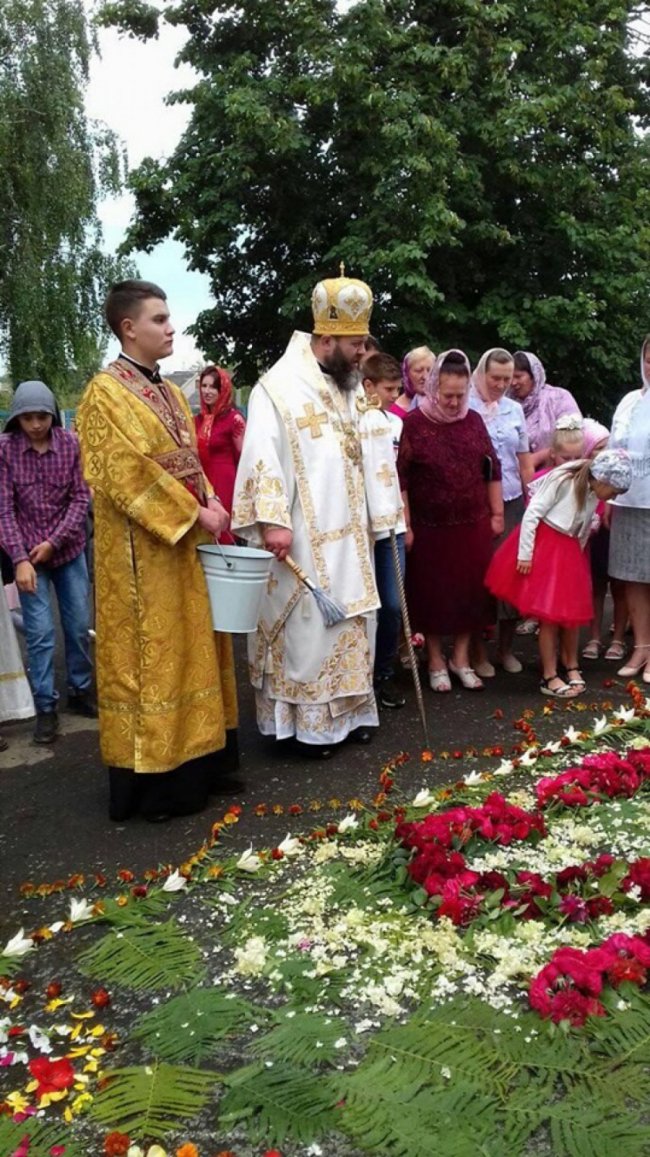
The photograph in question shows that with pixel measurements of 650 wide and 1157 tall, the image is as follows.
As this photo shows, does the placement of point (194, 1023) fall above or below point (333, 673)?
below

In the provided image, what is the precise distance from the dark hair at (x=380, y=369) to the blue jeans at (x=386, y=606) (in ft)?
3.05

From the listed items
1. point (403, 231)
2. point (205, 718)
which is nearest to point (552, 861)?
point (205, 718)

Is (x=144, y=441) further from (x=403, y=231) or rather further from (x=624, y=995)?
(x=403, y=231)

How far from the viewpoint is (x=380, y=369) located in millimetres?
6266

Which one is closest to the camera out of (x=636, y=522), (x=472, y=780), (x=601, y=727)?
(x=472, y=780)

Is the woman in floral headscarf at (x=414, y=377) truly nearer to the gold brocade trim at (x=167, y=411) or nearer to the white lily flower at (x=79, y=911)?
the gold brocade trim at (x=167, y=411)

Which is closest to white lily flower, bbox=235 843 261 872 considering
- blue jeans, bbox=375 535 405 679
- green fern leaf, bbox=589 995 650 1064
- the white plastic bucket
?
the white plastic bucket

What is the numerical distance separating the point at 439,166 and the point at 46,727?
35.7 ft

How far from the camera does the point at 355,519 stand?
5449 millimetres

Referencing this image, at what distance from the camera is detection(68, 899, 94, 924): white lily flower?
3703 mm

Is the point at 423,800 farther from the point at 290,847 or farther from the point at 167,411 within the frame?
the point at 167,411

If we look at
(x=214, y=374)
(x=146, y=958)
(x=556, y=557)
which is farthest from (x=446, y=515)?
(x=146, y=958)

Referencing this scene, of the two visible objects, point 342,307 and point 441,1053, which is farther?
point 342,307

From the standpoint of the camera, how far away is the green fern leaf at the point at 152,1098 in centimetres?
266
